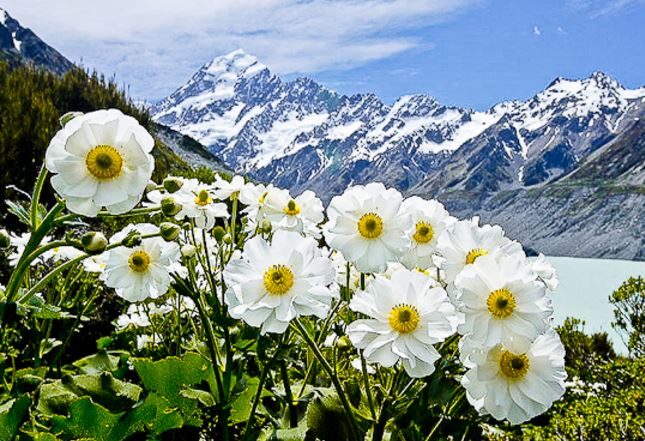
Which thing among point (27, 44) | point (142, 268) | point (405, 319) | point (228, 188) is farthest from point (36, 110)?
point (27, 44)

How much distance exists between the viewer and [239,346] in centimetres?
221

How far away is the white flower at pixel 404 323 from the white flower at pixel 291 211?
0.78 metres

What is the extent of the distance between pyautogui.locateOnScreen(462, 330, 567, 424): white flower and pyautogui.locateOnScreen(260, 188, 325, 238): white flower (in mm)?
1050

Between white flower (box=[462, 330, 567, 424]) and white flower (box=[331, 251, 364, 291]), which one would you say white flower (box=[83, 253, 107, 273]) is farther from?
white flower (box=[462, 330, 567, 424])

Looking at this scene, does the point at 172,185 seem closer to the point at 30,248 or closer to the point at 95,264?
the point at 30,248

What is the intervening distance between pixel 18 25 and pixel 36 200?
128 metres

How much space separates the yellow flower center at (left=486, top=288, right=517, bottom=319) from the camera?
5.05 feet

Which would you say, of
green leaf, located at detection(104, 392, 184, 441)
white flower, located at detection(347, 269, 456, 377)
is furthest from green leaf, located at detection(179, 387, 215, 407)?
white flower, located at detection(347, 269, 456, 377)

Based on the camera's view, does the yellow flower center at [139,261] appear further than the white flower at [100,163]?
Yes

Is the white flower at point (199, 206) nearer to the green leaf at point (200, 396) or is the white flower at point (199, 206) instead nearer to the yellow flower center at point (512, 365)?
the green leaf at point (200, 396)

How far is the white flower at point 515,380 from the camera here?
160cm

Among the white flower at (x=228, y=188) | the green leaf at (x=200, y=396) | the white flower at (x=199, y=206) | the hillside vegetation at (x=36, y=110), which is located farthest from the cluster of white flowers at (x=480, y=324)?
the hillside vegetation at (x=36, y=110)

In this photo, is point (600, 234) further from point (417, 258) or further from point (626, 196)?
point (417, 258)

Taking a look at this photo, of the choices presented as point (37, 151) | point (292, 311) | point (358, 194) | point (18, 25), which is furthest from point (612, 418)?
point (18, 25)
